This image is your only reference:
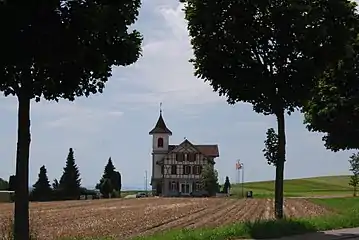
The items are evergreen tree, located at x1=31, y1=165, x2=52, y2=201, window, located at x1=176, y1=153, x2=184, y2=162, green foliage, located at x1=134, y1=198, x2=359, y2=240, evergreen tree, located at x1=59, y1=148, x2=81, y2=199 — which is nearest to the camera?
green foliage, located at x1=134, y1=198, x2=359, y2=240

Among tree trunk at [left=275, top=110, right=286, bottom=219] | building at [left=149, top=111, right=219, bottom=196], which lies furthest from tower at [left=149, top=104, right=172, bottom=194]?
tree trunk at [left=275, top=110, right=286, bottom=219]

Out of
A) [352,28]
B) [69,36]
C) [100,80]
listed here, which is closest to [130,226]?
[352,28]

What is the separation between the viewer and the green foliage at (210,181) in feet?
414

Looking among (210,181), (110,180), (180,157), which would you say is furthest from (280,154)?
(180,157)

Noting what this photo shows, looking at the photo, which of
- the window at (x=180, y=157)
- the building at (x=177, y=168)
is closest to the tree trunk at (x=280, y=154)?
the building at (x=177, y=168)

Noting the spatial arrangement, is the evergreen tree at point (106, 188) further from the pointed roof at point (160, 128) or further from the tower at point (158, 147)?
the pointed roof at point (160, 128)

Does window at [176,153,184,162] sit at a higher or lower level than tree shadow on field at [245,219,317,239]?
higher

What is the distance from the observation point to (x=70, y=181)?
398 ft

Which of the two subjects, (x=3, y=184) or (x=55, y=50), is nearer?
(x=55, y=50)

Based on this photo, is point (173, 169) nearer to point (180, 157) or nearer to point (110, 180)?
point (180, 157)

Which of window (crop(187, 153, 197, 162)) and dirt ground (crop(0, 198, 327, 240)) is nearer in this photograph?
dirt ground (crop(0, 198, 327, 240))

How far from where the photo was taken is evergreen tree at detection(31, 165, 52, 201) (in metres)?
111

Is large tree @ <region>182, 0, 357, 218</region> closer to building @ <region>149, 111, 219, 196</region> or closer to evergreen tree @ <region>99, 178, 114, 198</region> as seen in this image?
evergreen tree @ <region>99, 178, 114, 198</region>

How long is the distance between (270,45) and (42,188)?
9316 centimetres
